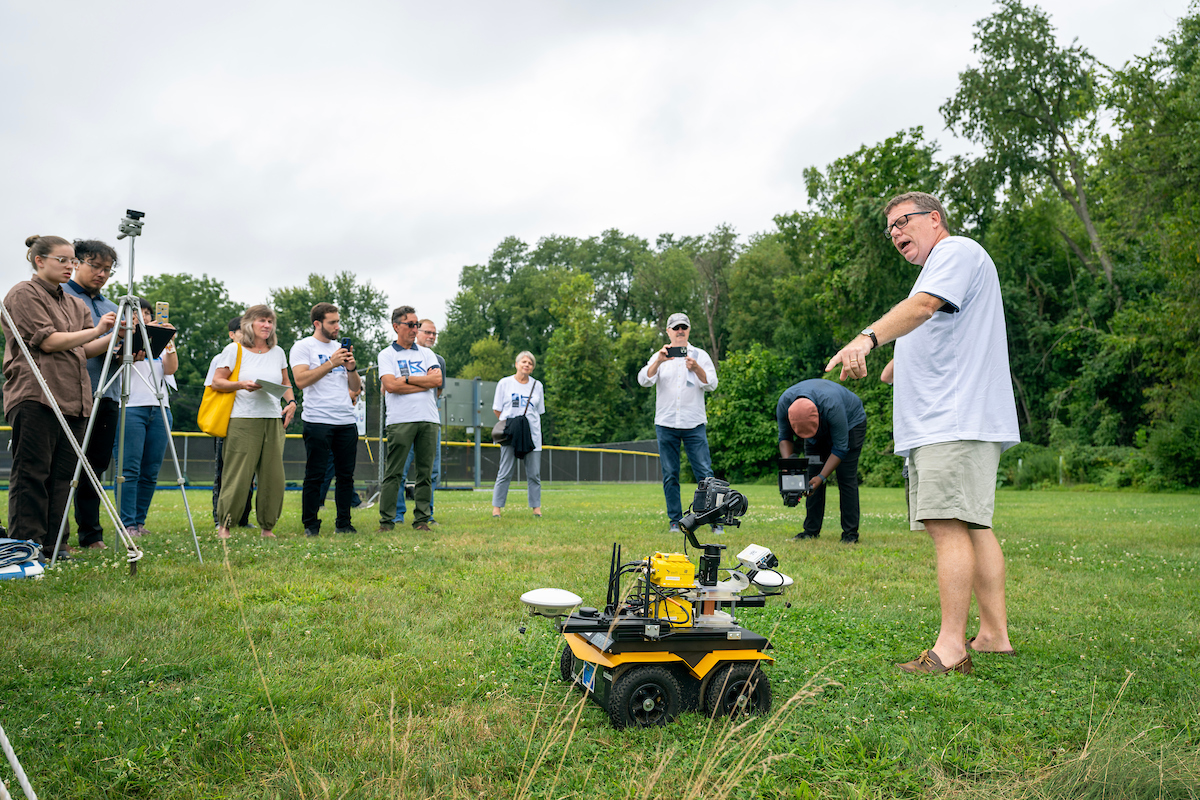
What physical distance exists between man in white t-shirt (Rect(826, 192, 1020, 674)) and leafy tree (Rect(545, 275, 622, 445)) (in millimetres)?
53060

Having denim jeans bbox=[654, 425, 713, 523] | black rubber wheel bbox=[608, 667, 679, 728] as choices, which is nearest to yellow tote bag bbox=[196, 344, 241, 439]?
denim jeans bbox=[654, 425, 713, 523]

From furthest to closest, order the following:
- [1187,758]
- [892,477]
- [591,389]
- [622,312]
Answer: [622,312]
[591,389]
[892,477]
[1187,758]

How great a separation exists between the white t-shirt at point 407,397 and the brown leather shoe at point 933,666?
19.0ft

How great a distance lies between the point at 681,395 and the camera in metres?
8.58

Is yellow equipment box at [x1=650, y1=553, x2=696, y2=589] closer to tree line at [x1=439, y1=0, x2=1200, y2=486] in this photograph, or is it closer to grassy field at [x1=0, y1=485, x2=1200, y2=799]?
grassy field at [x1=0, y1=485, x2=1200, y2=799]

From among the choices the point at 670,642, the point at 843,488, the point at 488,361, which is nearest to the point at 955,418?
the point at 670,642

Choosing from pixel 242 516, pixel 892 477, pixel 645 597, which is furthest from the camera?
pixel 892 477

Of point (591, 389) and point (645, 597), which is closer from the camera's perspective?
point (645, 597)

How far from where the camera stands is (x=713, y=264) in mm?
58500

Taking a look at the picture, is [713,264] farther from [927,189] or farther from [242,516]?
[242,516]

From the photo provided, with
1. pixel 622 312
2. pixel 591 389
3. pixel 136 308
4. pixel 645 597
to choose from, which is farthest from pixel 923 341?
Answer: pixel 622 312

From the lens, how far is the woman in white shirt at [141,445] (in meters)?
7.09

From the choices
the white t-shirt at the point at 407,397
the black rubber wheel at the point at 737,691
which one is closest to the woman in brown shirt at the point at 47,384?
the white t-shirt at the point at 407,397

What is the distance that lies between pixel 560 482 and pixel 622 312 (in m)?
28.5
